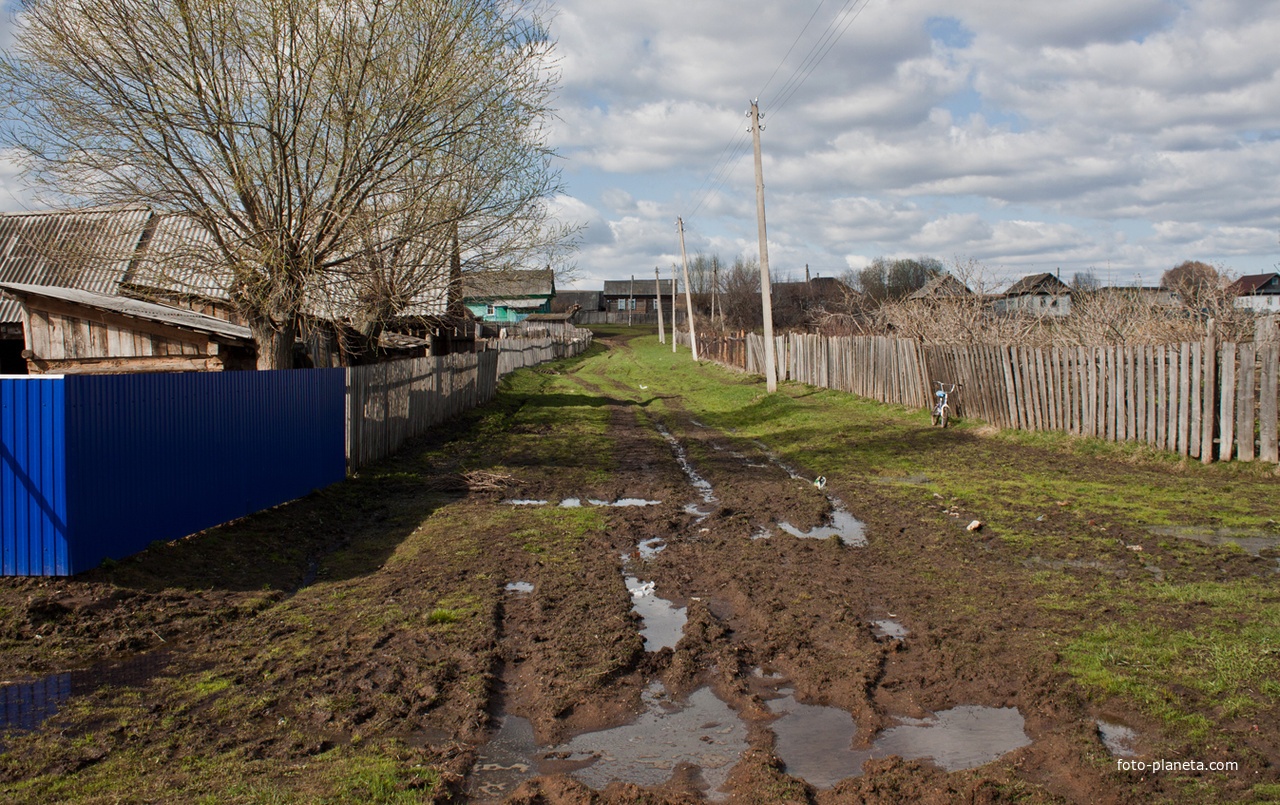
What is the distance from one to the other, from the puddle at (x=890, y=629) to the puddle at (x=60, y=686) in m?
4.66

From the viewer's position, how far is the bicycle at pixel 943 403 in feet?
49.5

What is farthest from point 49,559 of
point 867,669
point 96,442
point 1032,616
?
point 1032,616

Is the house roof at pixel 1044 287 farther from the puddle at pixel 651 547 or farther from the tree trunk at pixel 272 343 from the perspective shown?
the tree trunk at pixel 272 343

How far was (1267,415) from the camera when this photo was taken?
379 inches

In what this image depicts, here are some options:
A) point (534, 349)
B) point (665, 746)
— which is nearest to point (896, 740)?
point (665, 746)

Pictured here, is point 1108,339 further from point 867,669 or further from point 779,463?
point 867,669

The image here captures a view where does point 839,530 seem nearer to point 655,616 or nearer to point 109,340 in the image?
→ point 655,616

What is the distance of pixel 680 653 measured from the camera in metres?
4.93

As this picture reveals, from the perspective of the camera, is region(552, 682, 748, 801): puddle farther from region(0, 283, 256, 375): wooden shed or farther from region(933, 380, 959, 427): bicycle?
region(933, 380, 959, 427): bicycle

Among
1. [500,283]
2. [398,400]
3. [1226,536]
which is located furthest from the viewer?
[500,283]

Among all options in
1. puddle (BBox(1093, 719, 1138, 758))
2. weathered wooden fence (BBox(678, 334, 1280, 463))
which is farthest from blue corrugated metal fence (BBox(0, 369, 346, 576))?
weathered wooden fence (BBox(678, 334, 1280, 463))

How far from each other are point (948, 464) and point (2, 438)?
11136mm

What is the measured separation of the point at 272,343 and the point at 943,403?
12055 mm

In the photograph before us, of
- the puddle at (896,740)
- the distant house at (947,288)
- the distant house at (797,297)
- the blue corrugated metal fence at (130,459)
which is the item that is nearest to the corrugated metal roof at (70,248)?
the blue corrugated metal fence at (130,459)
